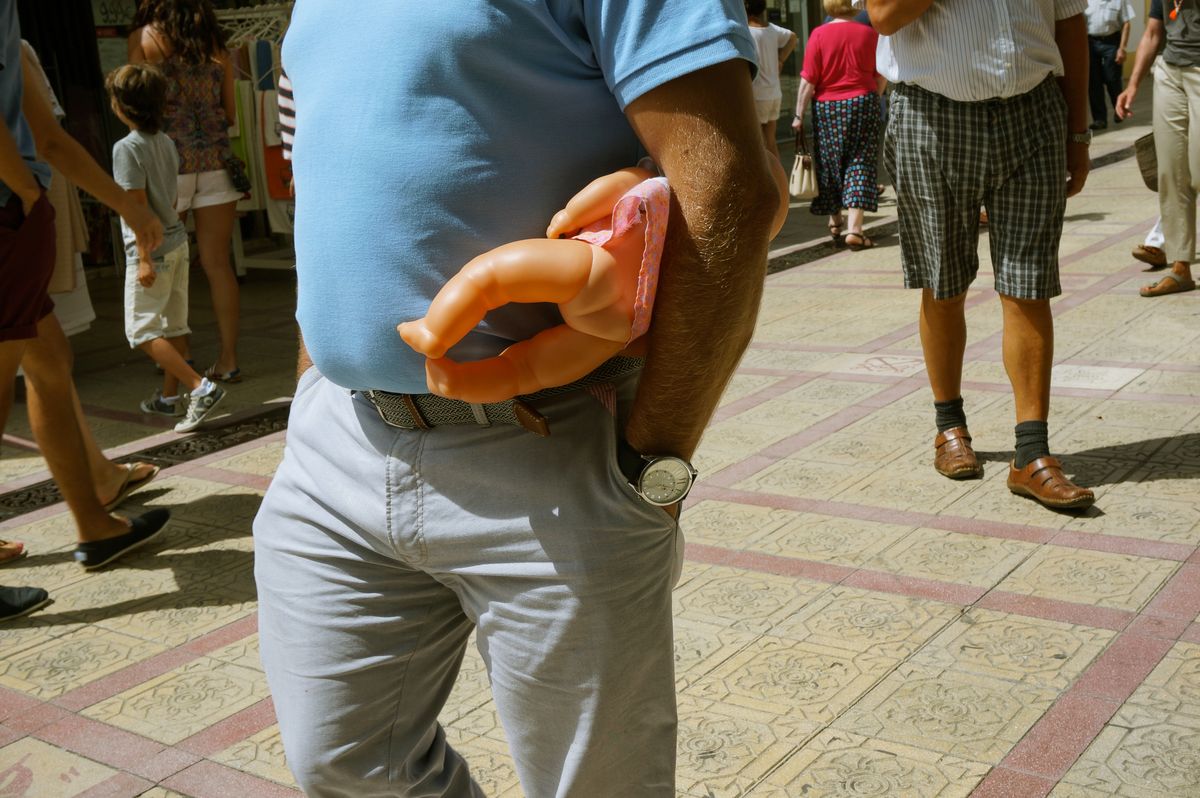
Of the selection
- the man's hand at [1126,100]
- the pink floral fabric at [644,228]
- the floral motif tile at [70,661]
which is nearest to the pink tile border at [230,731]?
the floral motif tile at [70,661]

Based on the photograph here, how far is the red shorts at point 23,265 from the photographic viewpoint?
3.91 meters

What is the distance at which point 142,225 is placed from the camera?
4.65 metres

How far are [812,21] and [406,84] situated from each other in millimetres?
17708

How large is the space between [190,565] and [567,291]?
329cm

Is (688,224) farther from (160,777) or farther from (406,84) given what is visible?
(160,777)

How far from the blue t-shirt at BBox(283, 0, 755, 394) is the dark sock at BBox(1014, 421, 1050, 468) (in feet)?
9.74

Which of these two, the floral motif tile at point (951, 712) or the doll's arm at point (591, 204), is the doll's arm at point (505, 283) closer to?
the doll's arm at point (591, 204)

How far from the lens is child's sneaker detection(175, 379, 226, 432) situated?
620 centimetres

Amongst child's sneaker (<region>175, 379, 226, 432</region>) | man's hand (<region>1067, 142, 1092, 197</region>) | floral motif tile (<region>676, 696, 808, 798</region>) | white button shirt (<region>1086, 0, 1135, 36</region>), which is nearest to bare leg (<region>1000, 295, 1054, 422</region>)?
man's hand (<region>1067, 142, 1092, 197</region>)

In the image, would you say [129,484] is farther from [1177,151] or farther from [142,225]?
[1177,151]

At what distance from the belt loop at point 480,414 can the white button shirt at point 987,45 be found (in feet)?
9.59

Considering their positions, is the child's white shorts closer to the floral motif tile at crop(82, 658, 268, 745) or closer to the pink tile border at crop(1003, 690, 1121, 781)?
the floral motif tile at crop(82, 658, 268, 745)

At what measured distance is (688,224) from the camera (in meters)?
1.55

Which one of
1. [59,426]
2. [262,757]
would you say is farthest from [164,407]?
[262,757]
